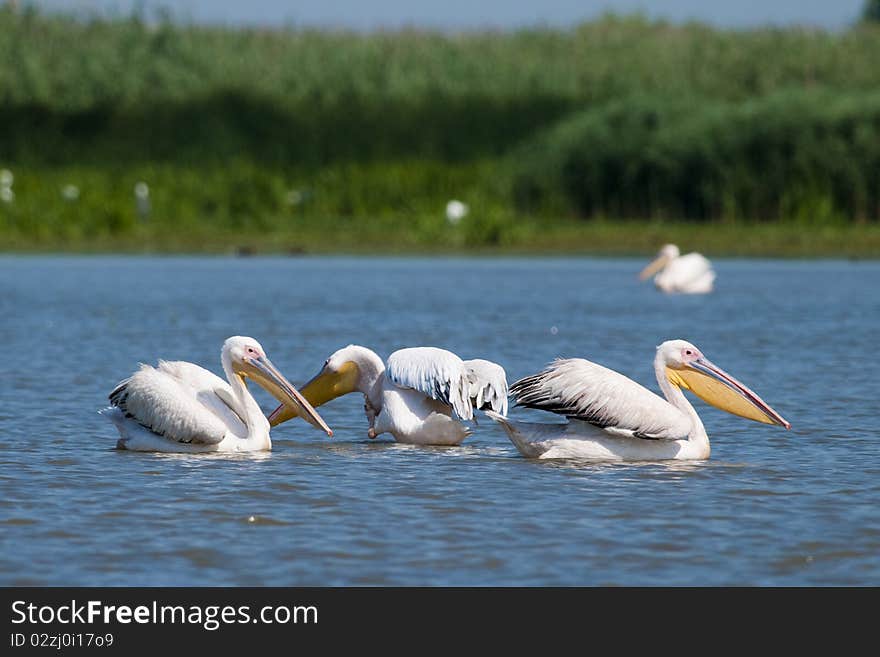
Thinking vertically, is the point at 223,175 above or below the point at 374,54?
below

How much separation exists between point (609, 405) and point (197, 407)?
71.5 inches

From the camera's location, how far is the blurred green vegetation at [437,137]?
29.1 m

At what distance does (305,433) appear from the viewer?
31.2 feet

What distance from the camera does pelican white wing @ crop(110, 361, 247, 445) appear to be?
8.21m

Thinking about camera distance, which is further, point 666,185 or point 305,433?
point 666,185

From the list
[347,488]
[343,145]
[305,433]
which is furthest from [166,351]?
[343,145]

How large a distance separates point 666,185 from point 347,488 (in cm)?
2311

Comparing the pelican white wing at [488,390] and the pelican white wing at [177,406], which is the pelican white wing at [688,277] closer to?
the pelican white wing at [488,390]

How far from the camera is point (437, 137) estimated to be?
1452 inches

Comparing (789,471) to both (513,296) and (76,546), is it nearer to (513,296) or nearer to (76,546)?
(76,546)

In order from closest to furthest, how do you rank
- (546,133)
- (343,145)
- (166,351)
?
(166,351)
(546,133)
(343,145)

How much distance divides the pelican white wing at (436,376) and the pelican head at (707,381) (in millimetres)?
919

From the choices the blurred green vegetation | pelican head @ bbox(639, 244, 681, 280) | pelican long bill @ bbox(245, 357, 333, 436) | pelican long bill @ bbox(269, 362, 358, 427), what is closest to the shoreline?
the blurred green vegetation

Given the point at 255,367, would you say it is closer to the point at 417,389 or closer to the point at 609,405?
the point at 417,389
